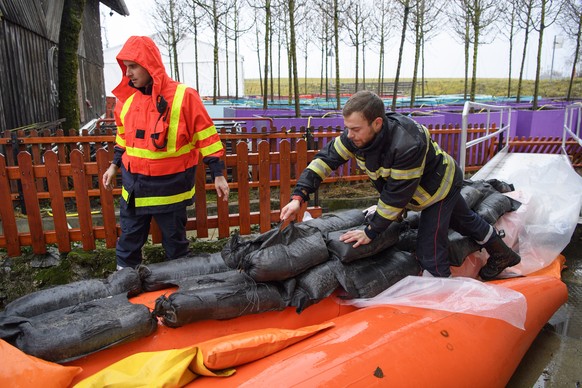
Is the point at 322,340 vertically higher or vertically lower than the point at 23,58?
lower

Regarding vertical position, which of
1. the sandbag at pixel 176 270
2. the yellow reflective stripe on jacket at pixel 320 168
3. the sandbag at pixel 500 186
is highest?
the yellow reflective stripe on jacket at pixel 320 168

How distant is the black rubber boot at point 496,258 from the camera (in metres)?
3.37

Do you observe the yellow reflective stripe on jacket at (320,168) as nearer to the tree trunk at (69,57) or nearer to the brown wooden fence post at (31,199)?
the brown wooden fence post at (31,199)

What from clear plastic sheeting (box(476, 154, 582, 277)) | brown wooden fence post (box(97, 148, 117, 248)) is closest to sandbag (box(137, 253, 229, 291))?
brown wooden fence post (box(97, 148, 117, 248))

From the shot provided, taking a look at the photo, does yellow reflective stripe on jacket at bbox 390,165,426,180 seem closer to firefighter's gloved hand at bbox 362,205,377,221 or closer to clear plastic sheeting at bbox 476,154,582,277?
firefighter's gloved hand at bbox 362,205,377,221

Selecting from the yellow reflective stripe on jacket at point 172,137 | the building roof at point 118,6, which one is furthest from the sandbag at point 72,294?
the building roof at point 118,6

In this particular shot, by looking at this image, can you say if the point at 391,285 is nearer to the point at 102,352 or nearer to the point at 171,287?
the point at 171,287

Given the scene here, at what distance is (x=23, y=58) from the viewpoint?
8523 millimetres

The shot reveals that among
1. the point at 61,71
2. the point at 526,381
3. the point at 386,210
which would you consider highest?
the point at 61,71

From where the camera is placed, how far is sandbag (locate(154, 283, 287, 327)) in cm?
209

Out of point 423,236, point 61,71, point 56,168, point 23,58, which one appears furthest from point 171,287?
point 23,58

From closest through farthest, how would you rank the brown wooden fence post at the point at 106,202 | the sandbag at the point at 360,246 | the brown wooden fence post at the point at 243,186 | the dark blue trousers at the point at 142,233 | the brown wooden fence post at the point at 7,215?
the sandbag at the point at 360,246 → the dark blue trousers at the point at 142,233 → the brown wooden fence post at the point at 7,215 → the brown wooden fence post at the point at 106,202 → the brown wooden fence post at the point at 243,186

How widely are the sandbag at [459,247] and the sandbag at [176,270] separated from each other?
5.56 feet

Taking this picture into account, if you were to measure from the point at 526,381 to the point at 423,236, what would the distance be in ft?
3.81
